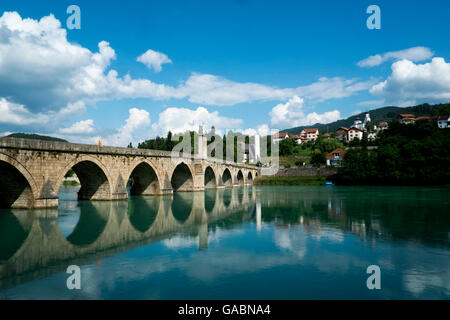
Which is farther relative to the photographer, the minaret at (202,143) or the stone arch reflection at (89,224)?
the minaret at (202,143)

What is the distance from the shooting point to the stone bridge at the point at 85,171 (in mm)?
18469

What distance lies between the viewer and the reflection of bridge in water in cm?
941

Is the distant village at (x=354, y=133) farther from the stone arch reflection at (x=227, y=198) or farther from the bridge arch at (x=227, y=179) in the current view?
the stone arch reflection at (x=227, y=198)

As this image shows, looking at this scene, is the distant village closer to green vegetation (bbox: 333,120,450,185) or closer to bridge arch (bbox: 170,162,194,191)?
green vegetation (bbox: 333,120,450,185)

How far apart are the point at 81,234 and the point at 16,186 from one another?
843 centimetres

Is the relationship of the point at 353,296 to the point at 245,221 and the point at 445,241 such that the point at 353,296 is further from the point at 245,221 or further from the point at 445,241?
the point at 245,221

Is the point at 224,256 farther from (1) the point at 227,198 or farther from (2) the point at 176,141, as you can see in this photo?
(2) the point at 176,141

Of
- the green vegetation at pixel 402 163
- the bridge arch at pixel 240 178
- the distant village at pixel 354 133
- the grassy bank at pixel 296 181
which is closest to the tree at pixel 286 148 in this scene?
→ the distant village at pixel 354 133

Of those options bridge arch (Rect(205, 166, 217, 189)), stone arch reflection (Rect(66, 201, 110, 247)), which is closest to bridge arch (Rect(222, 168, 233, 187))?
bridge arch (Rect(205, 166, 217, 189))

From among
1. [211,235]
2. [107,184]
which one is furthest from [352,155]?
[211,235]

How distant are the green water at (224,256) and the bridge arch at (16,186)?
127 centimetres

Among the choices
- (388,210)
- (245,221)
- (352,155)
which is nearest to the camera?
(245,221)

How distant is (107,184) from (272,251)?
722 inches
